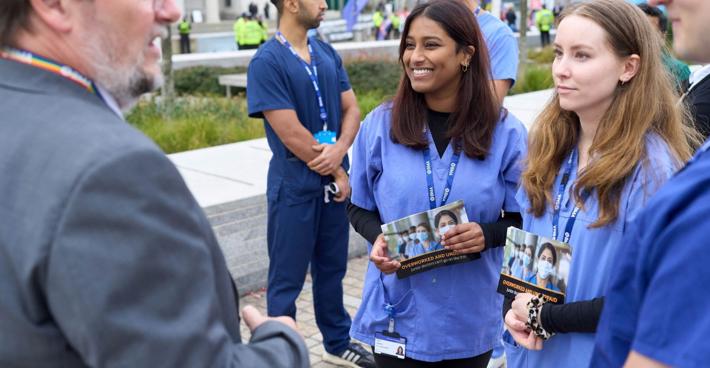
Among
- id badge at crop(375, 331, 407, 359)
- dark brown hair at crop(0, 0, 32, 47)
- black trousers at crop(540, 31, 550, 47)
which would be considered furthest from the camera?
black trousers at crop(540, 31, 550, 47)

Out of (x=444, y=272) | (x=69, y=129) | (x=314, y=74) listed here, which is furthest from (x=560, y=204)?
(x=314, y=74)

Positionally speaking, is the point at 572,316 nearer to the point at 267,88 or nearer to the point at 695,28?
the point at 695,28

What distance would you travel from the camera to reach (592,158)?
7.78 feet

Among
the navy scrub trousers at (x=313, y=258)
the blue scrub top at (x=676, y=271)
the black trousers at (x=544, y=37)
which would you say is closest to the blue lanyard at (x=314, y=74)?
the navy scrub trousers at (x=313, y=258)

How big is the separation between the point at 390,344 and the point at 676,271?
2087mm

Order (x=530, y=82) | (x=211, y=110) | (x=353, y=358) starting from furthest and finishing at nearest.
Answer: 1. (x=530, y=82)
2. (x=211, y=110)
3. (x=353, y=358)

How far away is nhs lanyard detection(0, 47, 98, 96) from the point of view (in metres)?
1.40

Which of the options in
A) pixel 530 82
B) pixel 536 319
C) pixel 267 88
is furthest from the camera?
pixel 530 82

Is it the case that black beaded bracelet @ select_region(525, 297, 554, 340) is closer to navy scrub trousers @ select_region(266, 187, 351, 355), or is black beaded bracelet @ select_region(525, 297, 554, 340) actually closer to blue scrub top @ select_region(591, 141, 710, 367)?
blue scrub top @ select_region(591, 141, 710, 367)

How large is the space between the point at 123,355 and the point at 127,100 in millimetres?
550

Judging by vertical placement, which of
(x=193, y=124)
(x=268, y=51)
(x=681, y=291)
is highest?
(x=681, y=291)

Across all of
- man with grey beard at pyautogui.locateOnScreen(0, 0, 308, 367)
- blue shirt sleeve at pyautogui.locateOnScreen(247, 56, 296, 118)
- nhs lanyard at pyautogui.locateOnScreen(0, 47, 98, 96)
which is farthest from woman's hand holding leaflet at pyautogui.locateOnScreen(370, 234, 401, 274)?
nhs lanyard at pyautogui.locateOnScreen(0, 47, 98, 96)

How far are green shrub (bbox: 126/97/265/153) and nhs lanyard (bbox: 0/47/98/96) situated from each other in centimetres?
691

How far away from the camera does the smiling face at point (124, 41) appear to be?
143 cm
